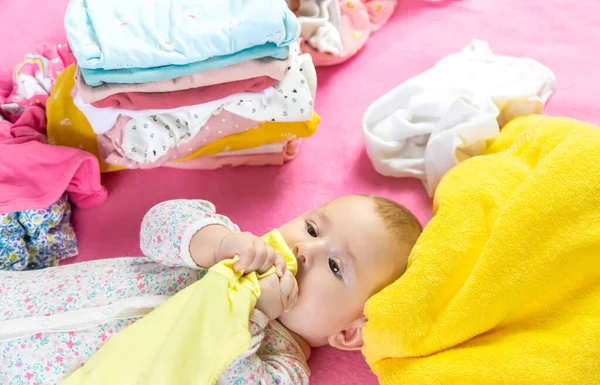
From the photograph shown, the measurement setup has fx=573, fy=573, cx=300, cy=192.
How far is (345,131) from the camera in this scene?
1495 millimetres

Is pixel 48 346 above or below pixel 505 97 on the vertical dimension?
below

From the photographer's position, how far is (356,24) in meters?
1.65

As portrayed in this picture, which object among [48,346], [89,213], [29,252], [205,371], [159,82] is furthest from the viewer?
[89,213]

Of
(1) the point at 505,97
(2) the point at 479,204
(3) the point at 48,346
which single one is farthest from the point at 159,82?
(1) the point at 505,97

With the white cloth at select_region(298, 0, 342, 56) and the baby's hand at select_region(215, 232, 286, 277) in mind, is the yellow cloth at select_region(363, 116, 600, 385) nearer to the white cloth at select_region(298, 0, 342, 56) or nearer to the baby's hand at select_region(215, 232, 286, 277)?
the baby's hand at select_region(215, 232, 286, 277)

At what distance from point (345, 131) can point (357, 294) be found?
569mm

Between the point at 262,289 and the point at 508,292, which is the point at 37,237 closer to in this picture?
the point at 262,289

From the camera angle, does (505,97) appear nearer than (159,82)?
No

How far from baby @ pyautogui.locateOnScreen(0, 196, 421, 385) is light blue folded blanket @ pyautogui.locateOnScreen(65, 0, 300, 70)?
296mm

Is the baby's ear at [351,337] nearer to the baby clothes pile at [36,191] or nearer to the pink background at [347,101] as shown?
Result: the pink background at [347,101]

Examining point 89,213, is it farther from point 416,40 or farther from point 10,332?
point 416,40

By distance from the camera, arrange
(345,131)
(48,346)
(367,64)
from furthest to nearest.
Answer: (367,64), (345,131), (48,346)

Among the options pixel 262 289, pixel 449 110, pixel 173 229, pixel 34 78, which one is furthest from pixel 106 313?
pixel 449 110

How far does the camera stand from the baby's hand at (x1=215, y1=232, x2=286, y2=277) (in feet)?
3.20
